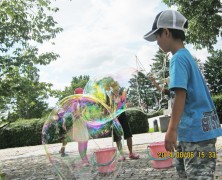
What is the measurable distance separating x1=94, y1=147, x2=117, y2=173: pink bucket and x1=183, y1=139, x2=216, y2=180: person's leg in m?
2.15

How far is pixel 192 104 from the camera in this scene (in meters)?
2.49

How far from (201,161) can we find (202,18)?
48.3ft

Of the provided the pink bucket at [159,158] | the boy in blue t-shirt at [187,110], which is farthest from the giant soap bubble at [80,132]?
the boy in blue t-shirt at [187,110]

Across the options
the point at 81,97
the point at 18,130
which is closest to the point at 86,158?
the point at 81,97

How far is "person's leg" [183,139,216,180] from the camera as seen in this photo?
2.39 metres

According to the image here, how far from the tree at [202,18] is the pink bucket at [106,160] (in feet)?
41.1

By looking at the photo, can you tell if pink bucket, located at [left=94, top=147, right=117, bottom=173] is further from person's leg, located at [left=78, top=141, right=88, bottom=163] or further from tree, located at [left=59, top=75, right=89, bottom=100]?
tree, located at [left=59, top=75, right=89, bottom=100]

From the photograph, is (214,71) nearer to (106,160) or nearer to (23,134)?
(23,134)

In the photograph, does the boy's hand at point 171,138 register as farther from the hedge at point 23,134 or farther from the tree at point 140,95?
the hedge at point 23,134

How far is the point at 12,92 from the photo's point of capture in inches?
272

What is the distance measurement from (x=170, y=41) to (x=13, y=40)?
23.3ft

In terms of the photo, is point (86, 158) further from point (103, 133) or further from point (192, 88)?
point (192, 88)

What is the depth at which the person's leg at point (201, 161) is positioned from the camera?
7.83 ft

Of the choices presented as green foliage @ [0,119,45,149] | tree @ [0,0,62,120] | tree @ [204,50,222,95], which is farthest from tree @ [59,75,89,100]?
tree @ [0,0,62,120]
